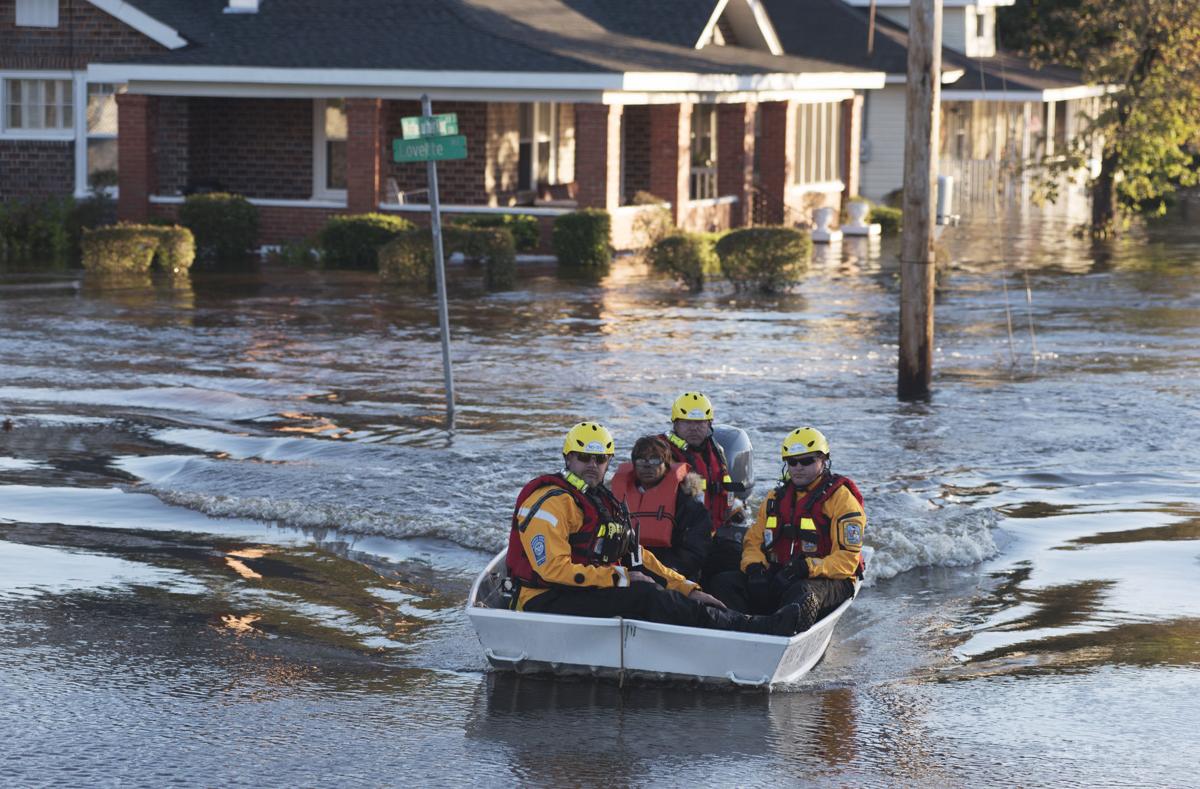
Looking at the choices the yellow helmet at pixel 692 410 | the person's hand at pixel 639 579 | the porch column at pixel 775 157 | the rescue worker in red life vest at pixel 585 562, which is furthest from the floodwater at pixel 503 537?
the porch column at pixel 775 157

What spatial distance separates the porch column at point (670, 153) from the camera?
33094 millimetres

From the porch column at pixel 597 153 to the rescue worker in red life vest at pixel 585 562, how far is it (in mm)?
22080

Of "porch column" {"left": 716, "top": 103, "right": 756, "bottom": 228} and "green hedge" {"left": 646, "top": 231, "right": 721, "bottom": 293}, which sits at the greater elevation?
"porch column" {"left": 716, "top": 103, "right": 756, "bottom": 228}

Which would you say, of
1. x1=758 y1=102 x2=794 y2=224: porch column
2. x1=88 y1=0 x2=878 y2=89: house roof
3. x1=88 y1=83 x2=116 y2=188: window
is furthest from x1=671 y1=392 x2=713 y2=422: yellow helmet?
x1=758 y1=102 x2=794 y2=224: porch column

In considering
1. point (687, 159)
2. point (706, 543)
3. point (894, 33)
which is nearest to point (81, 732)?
point (706, 543)

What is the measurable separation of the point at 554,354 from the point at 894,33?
2792cm

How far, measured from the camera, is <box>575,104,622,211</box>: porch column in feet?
102

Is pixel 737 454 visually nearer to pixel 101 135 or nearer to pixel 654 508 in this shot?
pixel 654 508

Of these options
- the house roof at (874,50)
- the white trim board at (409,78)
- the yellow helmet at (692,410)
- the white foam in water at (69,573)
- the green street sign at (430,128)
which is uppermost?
the house roof at (874,50)

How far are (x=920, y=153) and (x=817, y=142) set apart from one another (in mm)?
23877

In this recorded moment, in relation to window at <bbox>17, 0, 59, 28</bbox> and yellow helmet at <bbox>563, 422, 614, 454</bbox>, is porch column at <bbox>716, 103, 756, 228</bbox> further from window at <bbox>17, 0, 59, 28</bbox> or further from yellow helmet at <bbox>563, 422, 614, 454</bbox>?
yellow helmet at <bbox>563, 422, 614, 454</bbox>

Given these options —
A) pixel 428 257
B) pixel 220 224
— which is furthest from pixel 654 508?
pixel 220 224

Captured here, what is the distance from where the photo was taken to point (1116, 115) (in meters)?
35.9

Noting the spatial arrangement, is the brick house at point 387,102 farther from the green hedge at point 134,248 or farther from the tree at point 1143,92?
the tree at point 1143,92
